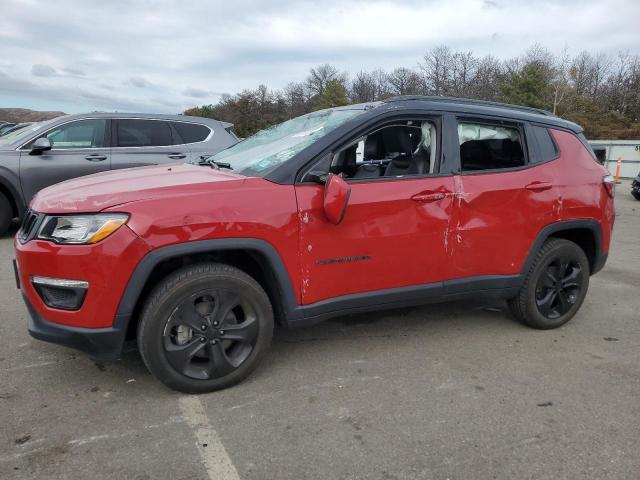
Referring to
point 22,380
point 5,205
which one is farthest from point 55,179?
point 22,380

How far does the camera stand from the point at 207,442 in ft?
8.38

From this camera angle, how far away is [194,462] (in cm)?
240

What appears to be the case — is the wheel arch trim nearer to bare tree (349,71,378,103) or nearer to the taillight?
the taillight

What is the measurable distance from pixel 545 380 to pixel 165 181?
2.69 metres

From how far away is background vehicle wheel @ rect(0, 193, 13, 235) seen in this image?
7.12 m

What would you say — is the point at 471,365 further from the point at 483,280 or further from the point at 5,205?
the point at 5,205

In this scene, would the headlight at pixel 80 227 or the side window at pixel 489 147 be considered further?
the side window at pixel 489 147

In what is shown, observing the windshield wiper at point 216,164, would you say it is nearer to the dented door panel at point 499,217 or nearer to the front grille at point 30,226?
the front grille at point 30,226

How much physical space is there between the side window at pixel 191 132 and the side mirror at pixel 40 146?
181 centimetres

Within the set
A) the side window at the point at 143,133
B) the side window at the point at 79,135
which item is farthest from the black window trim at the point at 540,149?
the side window at the point at 79,135

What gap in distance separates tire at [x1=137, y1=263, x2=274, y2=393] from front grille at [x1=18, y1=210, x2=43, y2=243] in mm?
767

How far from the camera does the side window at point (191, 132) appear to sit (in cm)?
799

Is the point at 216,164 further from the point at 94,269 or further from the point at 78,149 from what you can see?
the point at 78,149

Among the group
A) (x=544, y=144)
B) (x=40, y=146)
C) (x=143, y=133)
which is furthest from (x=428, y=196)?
(x=40, y=146)
